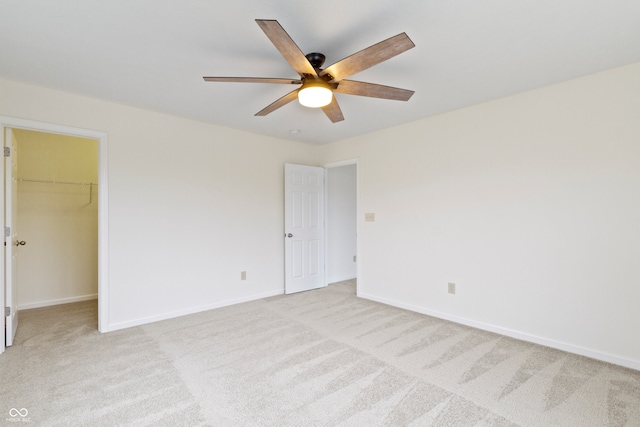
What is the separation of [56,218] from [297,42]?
4216mm

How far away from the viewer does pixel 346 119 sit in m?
3.75

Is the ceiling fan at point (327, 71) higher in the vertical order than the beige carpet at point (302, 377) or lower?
higher

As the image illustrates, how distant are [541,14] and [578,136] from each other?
1.37 meters

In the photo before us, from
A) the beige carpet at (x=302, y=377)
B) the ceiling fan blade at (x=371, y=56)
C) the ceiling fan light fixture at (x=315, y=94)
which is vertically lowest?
the beige carpet at (x=302, y=377)

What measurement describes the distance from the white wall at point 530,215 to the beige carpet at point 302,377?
1.01 ft

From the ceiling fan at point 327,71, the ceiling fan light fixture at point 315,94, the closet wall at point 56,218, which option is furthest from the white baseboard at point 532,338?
the closet wall at point 56,218

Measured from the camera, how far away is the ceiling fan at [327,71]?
1.62 m

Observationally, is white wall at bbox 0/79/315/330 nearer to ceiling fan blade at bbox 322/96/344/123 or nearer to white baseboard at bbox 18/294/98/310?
white baseboard at bbox 18/294/98/310

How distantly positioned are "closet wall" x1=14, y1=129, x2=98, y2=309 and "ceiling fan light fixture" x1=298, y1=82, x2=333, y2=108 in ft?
12.9

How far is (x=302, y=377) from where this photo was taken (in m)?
2.30

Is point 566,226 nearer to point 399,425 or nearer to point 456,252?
point 456,252

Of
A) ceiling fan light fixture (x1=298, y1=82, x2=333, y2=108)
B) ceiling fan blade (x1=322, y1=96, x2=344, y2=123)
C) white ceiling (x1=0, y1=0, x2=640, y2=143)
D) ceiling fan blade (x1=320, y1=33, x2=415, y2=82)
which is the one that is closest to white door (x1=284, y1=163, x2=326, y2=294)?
white ceiling (x1=0, y1=0, x2=640, y2=143)

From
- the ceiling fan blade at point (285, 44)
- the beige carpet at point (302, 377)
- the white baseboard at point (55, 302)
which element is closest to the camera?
the ceiling fan blade at point (285, 44)

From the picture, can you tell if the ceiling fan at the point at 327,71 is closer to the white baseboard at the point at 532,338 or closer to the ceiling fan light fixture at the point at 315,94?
the ceiling fan light fixture at the point at 315,94
